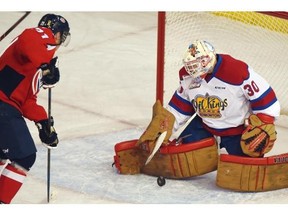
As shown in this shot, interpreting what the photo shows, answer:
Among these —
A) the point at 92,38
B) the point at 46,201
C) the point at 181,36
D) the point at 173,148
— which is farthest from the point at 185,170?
the point at 92,38

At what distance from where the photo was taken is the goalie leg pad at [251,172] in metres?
5.55

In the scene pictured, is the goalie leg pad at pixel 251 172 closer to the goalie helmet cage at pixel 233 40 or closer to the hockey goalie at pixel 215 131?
the hockey goalie at pixel 215 131

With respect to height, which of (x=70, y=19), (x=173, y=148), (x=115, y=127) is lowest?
(x=70, y=19)

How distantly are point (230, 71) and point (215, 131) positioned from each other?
36cm

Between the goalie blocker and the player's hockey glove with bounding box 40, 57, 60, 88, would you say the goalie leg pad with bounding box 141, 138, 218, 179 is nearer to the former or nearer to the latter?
the goalie blocker

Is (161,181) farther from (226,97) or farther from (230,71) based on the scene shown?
(230,71)

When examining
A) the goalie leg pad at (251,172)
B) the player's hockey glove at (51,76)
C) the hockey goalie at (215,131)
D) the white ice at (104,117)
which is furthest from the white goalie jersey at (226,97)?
the player's hockey glove at (51,76)

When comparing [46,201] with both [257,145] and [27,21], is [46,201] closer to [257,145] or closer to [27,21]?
[257,145]

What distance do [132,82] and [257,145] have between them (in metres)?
2.08

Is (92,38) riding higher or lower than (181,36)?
lower

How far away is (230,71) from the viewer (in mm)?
5523

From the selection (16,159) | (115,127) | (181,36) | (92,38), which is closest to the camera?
(16,159)

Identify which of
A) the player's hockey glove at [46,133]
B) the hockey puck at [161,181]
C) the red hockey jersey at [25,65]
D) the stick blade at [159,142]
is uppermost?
the red hockey jersey at [25,65]

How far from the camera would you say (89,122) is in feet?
22.1
